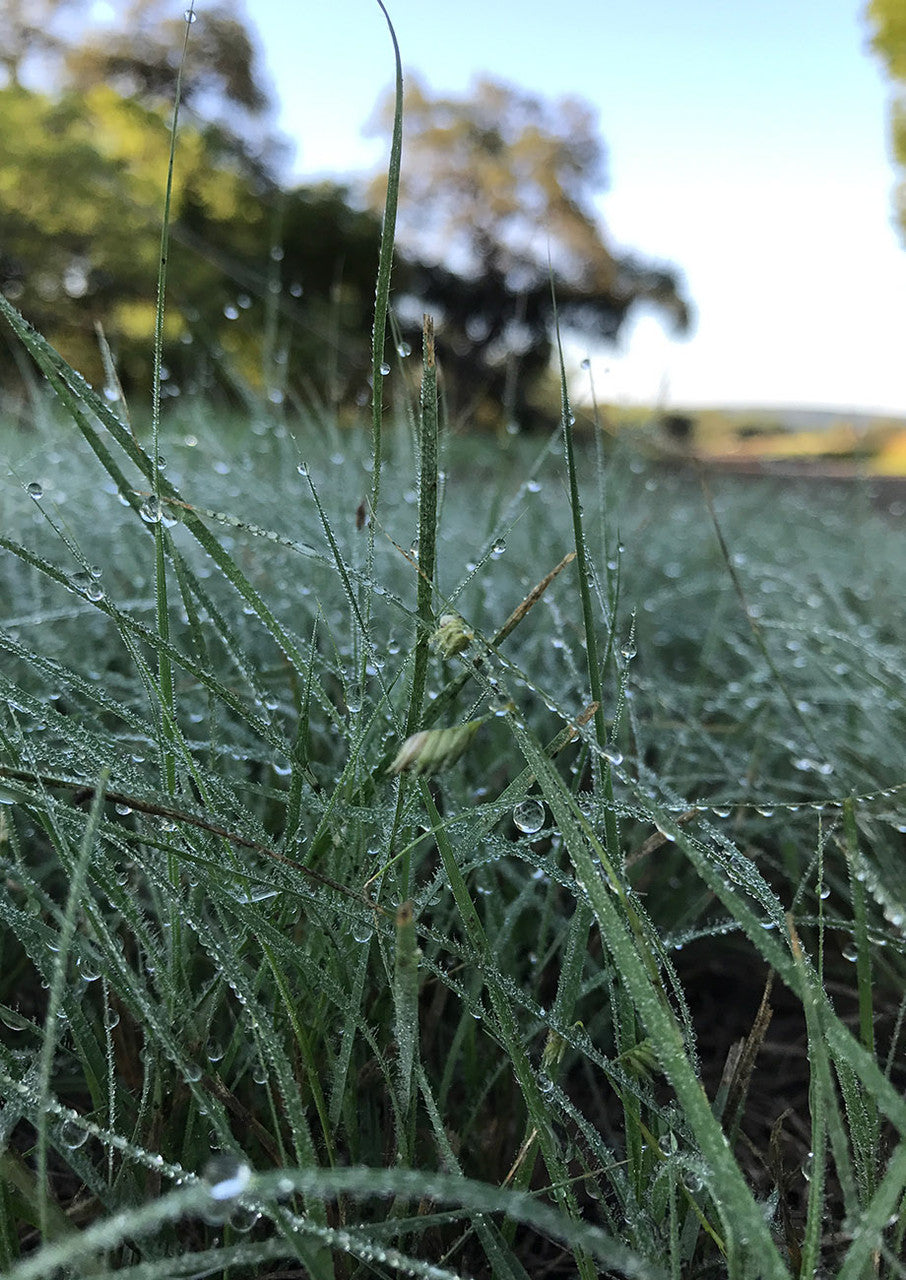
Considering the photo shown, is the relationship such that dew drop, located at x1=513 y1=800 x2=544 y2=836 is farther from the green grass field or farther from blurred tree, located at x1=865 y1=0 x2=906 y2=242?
blurred tree, located at x1=865 y1=0 x2=906 y2=242

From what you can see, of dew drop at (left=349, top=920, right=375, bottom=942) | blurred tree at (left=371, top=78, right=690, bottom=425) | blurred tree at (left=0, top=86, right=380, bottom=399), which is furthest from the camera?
blurred tree at (left=371, top=78, right=690, bottom=425)

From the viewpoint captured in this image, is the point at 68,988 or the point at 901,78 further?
the point at 901,78

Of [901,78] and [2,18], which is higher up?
[2,18]

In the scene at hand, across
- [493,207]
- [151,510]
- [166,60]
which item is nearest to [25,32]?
[166,60]

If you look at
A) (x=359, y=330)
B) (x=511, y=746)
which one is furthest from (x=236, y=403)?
(x=511, y=746)

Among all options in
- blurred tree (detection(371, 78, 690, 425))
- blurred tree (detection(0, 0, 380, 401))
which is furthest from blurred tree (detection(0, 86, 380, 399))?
blurred tree (detection(371, 78, 690, 425))

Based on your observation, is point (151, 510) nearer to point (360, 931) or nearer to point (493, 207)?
point (360, 931)

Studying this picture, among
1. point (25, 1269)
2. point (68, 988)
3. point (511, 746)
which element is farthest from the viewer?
point (511, 746)

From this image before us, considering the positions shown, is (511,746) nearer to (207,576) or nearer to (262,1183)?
(207,576)

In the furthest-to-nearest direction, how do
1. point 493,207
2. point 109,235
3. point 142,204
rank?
point 493,207
point 109,235
point 142,204

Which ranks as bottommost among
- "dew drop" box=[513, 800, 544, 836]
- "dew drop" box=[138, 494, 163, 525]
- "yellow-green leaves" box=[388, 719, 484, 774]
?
"dew drop" box=[513, 800, 544, 836]

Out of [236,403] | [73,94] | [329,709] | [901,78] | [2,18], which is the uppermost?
[2,18]
